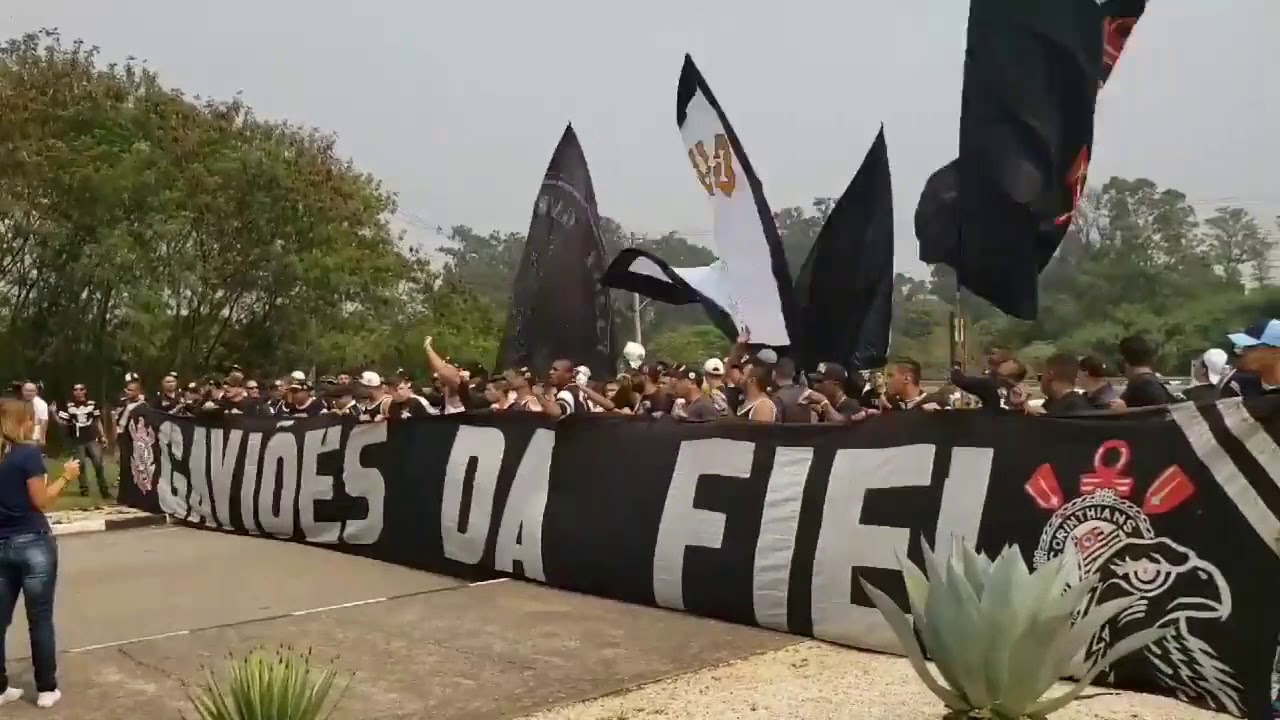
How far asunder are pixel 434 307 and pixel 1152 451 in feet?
107

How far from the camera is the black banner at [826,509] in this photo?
544cm

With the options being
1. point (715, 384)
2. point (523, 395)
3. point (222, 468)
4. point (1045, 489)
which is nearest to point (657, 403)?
point (715, 384)

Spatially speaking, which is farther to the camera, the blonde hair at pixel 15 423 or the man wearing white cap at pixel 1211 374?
the man wearing white cap at pixel 1211 374

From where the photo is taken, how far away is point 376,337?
32.8 m

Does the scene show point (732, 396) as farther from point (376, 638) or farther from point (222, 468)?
point (222, 468)

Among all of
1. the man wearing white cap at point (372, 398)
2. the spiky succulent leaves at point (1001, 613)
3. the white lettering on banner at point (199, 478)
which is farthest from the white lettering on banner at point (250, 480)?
the spiky succulent leaves at point (1001, 613)

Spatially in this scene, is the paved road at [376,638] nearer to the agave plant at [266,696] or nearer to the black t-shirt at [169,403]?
the agave plant at [266,696]

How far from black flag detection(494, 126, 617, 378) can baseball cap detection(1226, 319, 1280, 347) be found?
38.1 feet

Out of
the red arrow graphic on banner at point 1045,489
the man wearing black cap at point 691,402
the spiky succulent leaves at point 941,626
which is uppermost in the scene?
the man wearing black cap at point 691,402

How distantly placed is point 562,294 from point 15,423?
1062cm

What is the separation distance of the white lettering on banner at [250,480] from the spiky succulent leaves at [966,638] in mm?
9578

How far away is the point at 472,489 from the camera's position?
9.81 m

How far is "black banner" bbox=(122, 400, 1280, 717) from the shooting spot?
17.8ft

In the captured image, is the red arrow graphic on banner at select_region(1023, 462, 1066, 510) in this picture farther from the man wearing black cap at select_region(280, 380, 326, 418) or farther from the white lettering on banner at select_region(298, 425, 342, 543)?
the man wearing black cap at select_region(280, 380, 326, 418)
